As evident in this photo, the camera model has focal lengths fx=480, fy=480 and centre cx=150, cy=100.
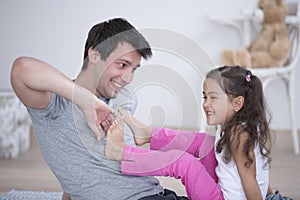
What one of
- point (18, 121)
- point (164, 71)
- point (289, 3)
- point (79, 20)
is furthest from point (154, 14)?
point (164, 71)

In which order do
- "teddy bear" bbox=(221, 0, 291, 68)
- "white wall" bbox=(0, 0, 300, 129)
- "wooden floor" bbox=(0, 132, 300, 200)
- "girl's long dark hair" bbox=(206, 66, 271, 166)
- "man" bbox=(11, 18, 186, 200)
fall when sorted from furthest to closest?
1. "white wall" bbox=(0, 0, 300, 129)
2. "teddy bear" bbox=(221, 0, 291, 68)
3. "wooden floor" bbox=(0, 132, 300, 200)
4. "girl's long dark hair" bbox=(206, 66, 271, 166)
5. "man" bbox=(11, 18, 186, 200)

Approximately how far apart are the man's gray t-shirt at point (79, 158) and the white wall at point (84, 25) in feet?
6.01

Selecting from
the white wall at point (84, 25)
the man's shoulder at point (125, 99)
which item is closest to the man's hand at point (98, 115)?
the man's shoulder at point (125, 99)

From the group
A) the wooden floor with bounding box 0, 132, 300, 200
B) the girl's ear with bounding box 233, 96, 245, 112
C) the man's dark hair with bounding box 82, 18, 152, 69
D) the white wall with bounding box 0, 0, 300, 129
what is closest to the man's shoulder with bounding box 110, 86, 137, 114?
the man's dark hair with bounding box 82, 18, 152, 69

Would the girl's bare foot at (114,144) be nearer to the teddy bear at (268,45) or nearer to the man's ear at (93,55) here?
the man's ear at (93,55)

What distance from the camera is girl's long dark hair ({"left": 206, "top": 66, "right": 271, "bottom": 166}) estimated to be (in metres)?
1.24

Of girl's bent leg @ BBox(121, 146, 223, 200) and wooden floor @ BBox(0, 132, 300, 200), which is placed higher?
girl's bent leg @ BBox(121, 146, 223, 200)

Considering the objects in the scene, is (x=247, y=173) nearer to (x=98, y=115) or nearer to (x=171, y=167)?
(x=171, y=167)

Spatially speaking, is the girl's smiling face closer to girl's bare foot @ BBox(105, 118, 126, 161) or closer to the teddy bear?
girl's bare foot @ BBox(105, 118, 126, 161)

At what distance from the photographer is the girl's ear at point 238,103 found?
131cm

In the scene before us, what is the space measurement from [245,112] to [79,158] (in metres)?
0.47

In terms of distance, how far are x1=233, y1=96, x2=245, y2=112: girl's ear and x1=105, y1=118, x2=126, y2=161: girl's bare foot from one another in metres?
0.35

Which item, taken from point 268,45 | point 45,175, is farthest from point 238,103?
point 268,45

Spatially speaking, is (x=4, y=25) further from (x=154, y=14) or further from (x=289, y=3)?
(x=289, y=3)
